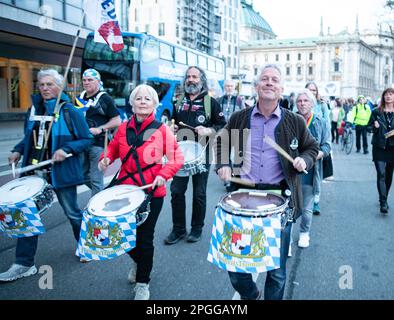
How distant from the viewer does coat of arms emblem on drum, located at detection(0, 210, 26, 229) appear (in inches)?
134

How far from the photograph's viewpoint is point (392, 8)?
23969 millimetres

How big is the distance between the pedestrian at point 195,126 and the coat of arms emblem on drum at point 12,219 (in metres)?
1.85

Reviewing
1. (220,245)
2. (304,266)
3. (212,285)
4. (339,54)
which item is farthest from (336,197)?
(339,54)

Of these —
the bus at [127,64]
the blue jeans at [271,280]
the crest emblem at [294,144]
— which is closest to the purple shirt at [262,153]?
the crest emblem at [294,144]

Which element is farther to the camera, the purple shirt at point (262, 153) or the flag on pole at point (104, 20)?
the flag on pole at point (104, 20)

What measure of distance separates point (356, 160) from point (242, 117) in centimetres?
1024

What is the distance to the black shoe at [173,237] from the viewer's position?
191 inches

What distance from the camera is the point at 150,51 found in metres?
16.7

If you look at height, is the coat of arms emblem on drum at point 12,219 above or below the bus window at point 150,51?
below

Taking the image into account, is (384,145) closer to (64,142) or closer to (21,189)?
(64,142)

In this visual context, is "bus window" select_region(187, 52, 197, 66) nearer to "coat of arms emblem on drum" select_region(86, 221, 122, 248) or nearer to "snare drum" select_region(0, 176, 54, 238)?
"snare drum" select_region(0, 176, 54, 238)

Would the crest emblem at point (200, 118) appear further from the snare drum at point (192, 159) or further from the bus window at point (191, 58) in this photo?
the bus window at point (191, 58)
